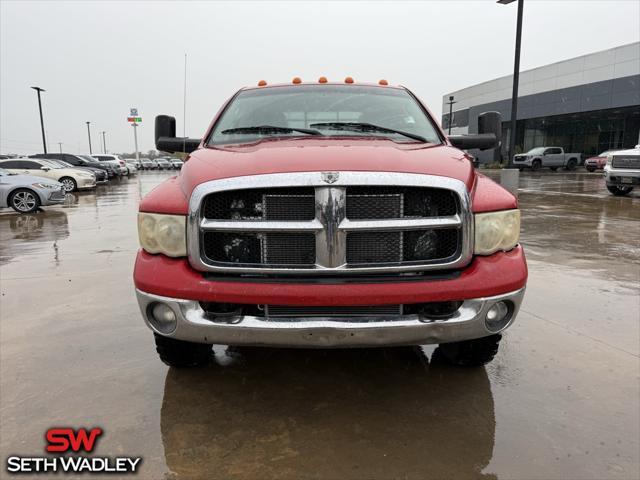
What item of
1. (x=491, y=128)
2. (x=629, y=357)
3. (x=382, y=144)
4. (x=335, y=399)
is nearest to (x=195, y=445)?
(x=335, y=399)

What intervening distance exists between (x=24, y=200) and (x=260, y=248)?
39.0 feet

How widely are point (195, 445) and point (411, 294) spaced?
50.2 inches

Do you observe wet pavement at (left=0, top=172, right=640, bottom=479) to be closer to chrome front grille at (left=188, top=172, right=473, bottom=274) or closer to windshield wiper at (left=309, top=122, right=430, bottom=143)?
chrome front grille at (left=188, top=172, right=473, bottom=274)

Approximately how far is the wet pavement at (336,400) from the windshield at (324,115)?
153 centimetres

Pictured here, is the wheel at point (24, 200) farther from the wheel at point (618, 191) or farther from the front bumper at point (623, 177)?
the wheel at point (618, 191)

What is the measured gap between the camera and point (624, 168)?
43.1 feet

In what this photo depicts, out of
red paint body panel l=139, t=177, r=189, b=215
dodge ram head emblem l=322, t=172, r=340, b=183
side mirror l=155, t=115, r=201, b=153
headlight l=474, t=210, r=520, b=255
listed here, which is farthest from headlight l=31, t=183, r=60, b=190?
headlight l=474, t=210, r=520, b=255

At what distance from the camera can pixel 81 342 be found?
3385 mm

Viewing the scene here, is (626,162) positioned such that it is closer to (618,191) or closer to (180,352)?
(618,191)

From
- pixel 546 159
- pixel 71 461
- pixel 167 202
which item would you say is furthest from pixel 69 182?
pixel 546 159

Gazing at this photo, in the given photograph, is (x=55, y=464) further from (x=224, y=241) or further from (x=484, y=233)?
(x=484, y=233)

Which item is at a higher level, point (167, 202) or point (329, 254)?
point (167, 202)

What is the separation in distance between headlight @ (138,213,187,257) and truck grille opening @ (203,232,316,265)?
5.2 inches

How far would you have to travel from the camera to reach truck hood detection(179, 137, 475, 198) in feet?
7.36
